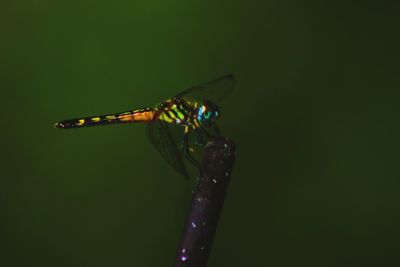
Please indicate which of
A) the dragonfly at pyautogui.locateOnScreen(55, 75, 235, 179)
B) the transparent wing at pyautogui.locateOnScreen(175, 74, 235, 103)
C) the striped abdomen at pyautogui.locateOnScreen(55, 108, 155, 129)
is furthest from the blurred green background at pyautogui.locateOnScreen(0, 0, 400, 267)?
the transparent wing at pyautogui.locateOnScreen(175, 74, 235, 103)

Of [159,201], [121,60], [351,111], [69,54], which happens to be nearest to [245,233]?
[159,201]

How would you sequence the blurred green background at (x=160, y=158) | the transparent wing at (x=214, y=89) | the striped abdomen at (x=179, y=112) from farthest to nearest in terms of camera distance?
the blurred green background at (x=160, y=158), the transparent wing at (x=214, y=89), the striped abdomen at (x=179, y=112)

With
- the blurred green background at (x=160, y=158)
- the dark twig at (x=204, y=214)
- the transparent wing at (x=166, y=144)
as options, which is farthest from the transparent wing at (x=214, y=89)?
the dark twig at (x=204, y=214)

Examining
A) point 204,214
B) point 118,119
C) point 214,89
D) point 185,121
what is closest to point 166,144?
point 185,121

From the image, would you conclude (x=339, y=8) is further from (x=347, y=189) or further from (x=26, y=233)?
(x=26, y=233)

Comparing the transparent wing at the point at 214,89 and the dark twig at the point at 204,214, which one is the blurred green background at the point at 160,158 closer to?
the transparent wing at the point at 214,89

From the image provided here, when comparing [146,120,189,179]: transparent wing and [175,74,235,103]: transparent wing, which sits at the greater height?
[175,74,235,103]: transparent wing

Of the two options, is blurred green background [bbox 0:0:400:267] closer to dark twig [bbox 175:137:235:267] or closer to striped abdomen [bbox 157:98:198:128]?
striped abdomen [bbox 157:98:198:128]
